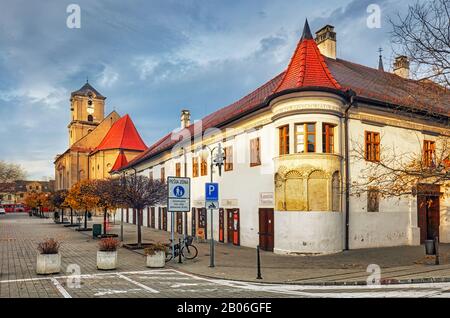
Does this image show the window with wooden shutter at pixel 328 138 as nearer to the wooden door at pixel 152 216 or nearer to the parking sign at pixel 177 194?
the parking sign at pixel 177 194

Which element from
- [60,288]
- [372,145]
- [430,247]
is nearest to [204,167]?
[372,145]

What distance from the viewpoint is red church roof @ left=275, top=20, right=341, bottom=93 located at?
20.2 meters

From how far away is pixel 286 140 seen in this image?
20.7 metres

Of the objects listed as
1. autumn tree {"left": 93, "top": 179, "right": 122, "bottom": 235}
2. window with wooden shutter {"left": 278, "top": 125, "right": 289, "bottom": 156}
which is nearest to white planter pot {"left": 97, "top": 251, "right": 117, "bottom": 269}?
autumn tree {"left": 93, "top": 179, "right": 122, "bottom": 235}

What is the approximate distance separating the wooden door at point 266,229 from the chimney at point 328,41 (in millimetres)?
12109

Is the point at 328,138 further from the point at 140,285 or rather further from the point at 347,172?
the point at 140,285

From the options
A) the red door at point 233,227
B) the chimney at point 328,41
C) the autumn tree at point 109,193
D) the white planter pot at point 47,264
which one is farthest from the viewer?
the chimney at point 328,41

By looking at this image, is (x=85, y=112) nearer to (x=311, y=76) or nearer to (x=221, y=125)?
(x=221, y=125)

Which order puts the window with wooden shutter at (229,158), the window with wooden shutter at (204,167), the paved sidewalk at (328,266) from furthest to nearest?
the window with wooden shutter at (204,167) → the window with wooden shutter at (229,158) → the paved sidewalk at (328,266)

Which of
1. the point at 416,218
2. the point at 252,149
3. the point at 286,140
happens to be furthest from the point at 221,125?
the point at 416,218

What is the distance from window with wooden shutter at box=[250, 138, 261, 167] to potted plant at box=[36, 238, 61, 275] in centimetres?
1218

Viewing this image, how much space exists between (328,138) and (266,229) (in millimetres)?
5778

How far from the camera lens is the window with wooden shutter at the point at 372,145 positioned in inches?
875

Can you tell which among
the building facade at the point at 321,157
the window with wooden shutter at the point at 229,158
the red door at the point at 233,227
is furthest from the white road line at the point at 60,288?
the window with wooden shutter at the point at 229,158
